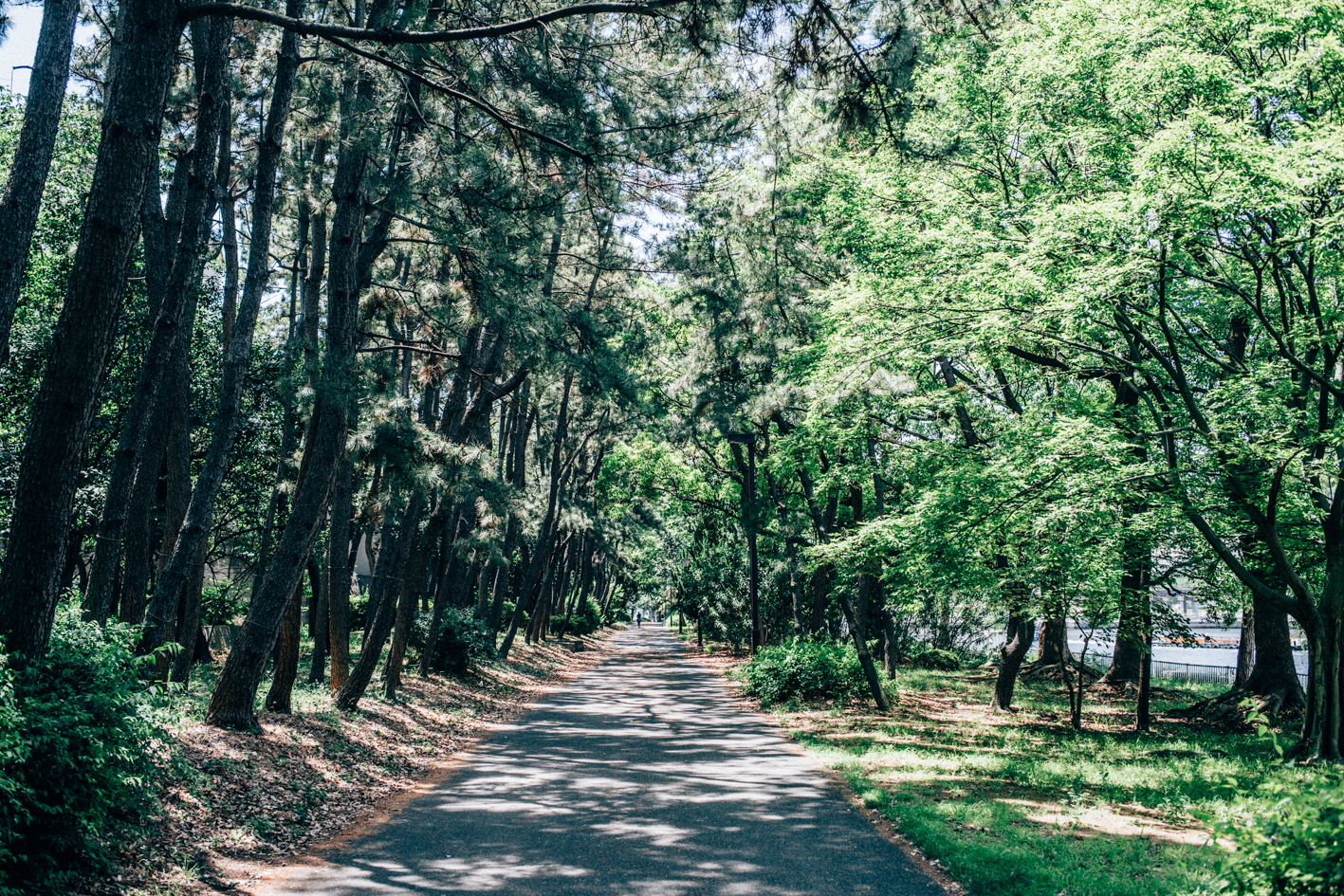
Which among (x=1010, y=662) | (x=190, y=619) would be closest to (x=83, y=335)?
(x=190, y=619)

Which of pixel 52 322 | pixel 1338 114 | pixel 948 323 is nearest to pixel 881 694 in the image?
pixel 948 323

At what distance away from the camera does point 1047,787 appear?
9516 millimetres

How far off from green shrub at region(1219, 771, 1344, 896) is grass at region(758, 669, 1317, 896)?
0.14 m

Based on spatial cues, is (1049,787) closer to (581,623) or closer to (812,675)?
(812,675)

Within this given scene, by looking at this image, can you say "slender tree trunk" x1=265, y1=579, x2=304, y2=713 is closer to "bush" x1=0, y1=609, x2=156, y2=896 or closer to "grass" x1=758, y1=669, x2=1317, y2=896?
"bush" x1=0, y1=609, x2=156, y2=896

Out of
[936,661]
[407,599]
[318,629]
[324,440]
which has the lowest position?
[936,661]

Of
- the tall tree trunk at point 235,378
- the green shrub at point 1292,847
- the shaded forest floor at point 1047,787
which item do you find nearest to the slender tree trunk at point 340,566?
the tall tree trunk at point 235,378

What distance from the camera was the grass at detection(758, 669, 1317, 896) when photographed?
595 cm

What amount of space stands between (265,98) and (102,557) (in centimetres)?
711

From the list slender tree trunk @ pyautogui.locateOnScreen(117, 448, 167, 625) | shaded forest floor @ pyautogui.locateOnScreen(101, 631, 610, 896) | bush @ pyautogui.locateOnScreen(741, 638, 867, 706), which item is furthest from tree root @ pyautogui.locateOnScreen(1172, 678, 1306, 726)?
slender tree trunk @ pyautogui.locateOnScreen(117, 448, 167, 625)

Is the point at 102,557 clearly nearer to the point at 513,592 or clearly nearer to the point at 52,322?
the point at 52,322

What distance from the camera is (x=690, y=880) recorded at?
5746mm

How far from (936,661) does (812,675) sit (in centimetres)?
1491

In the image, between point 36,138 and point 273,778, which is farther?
point 273,778
